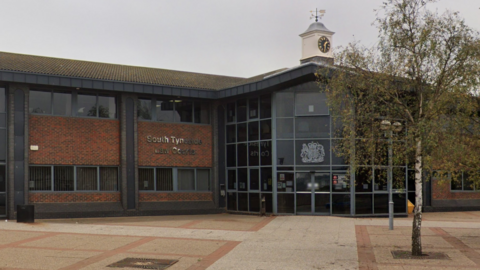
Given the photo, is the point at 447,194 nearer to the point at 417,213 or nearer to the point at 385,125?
the point at 417,213

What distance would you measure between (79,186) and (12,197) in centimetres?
301

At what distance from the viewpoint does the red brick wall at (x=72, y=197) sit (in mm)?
23469

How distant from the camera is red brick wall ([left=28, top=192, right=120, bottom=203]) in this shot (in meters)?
23.5

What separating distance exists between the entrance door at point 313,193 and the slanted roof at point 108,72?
752 cm

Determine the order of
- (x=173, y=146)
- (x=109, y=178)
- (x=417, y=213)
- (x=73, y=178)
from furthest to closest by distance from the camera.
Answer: (x=173, y=146) < (x=109, y=178) < (x=73, y=178) < (x=417, y=213)

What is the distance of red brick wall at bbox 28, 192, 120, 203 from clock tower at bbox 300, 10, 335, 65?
15.0 metres

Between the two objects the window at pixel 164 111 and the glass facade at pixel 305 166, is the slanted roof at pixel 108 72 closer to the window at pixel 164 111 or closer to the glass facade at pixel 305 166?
the window at pixel 164 111

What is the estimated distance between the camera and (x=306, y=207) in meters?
24.2

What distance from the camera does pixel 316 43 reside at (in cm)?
3288

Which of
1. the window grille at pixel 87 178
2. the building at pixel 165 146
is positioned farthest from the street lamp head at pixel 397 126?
the window grille at pixel 87 178

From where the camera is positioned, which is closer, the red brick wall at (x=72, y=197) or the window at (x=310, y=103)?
the red brick wall at (x=72, y=197)

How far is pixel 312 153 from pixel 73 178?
11.4m

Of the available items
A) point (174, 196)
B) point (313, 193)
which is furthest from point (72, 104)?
point (313, 193)

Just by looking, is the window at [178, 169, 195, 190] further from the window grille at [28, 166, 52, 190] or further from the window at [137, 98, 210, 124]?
the window grille at [28, 166, 52, 190]
